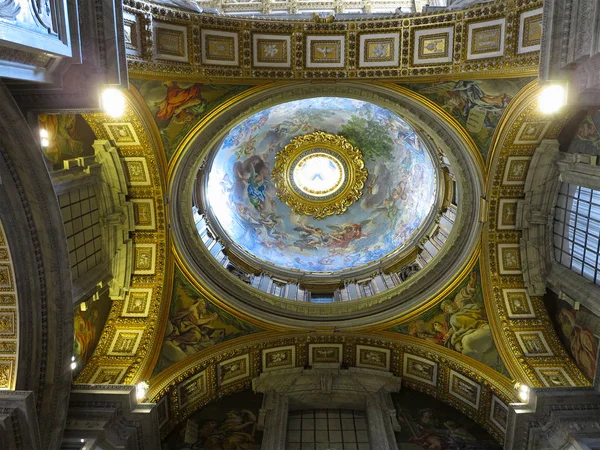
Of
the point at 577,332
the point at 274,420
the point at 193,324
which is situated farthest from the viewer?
the point at 193,324

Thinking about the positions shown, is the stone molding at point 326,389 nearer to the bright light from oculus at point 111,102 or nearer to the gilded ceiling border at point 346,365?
the gilded ceiling border at point 346,365

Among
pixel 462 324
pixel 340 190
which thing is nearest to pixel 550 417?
pixel 462 324

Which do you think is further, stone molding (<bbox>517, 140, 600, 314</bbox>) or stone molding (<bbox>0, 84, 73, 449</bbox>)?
stone molding (<bbox>517, 140, 600, 314</bbox>)

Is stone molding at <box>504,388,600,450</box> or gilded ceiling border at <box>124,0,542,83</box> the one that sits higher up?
gilded ceiling border at <box>124,0,542,83</box>

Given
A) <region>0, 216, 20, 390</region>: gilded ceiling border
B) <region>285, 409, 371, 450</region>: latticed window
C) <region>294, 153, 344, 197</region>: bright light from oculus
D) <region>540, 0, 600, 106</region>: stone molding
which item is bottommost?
<region>285, 409, 371, 450</region>: latticed window

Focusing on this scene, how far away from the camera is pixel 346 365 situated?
16.0 metres

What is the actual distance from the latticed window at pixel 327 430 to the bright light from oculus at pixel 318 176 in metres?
10.7

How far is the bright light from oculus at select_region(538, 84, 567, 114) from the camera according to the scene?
9461mm

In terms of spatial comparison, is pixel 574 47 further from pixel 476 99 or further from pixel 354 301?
pixel 354 301

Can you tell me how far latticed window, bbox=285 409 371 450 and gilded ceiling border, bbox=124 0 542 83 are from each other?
10642 millimetres

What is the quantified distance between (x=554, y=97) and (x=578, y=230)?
480cm

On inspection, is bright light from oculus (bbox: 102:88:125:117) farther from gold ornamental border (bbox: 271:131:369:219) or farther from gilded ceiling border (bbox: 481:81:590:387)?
gold ornamental border (bbox: 271:131:369:219)

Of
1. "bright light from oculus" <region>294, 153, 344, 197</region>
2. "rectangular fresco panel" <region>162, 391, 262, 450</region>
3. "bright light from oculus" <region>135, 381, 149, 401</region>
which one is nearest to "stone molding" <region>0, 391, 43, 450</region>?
"bright light from oculus" <region>135, 381, 149, 401</region>

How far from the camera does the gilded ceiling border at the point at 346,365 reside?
543 inches
